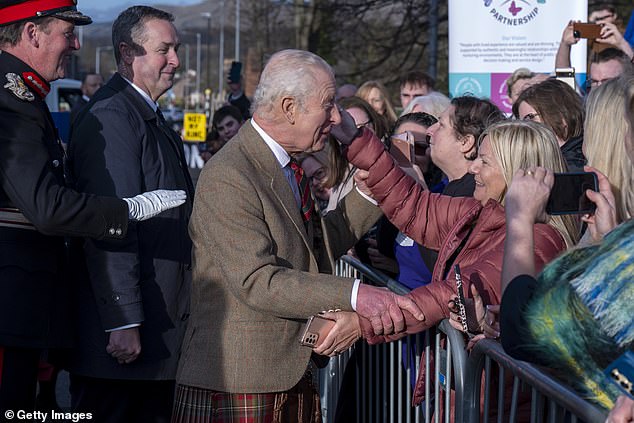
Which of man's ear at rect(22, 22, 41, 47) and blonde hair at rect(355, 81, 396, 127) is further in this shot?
blonde hair at rect(355, 81, 396, 127)

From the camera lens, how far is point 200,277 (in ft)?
11.1

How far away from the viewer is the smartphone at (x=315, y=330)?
3180mm

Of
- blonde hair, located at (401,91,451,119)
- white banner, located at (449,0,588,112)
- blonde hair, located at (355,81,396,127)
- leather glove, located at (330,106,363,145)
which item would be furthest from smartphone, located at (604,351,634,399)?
white banner, located at (449,0,588,112)

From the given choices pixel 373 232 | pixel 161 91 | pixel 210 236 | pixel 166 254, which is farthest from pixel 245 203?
pixel 373 232

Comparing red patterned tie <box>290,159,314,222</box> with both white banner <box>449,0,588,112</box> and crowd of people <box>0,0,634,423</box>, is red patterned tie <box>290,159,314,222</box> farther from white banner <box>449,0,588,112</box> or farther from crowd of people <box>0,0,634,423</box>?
white banner <box>449,0,588,112</box>

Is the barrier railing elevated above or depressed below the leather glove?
below

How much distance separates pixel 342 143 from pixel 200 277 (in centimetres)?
88

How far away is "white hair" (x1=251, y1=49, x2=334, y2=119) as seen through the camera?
129 inches

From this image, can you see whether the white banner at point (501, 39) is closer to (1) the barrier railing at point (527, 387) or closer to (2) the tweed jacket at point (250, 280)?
(2) the tweed jacket at point (250, 280)

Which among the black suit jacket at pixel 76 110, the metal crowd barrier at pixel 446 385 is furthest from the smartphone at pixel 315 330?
the black suit jacket at pixel 76 110

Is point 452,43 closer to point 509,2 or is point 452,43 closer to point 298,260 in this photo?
point 509,2

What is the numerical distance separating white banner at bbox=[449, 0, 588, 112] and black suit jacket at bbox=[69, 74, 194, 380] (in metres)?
4.81

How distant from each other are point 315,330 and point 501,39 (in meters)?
5.83

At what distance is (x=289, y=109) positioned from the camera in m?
3.31
